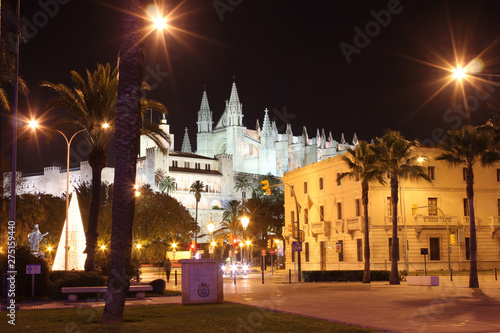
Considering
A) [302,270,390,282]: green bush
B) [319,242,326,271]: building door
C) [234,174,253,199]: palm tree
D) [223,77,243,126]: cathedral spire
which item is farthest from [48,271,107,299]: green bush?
[223,77,243,126]: cathedral spire

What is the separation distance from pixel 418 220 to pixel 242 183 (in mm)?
97452

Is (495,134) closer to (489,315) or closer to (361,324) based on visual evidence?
(489,315)

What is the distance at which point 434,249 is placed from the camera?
5303cm

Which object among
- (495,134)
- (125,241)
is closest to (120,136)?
(125,241)

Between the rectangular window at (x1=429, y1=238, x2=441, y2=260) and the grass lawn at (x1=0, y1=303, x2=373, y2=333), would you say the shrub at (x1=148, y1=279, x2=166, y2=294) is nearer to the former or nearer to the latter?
the grass lawn at (x1=0, y1=303, x2=373, y2=333)

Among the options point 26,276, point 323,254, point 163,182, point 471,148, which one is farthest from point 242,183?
point 26,276

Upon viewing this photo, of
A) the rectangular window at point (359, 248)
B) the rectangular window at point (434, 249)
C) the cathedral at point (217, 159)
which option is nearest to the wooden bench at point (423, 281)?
the rectangular window at point (359, 248)

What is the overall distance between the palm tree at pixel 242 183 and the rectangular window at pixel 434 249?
314ft

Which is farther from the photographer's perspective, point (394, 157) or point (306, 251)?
point (306, 251)

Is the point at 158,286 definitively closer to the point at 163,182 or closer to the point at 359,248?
the point at 359,248

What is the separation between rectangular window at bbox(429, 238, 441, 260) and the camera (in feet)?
173

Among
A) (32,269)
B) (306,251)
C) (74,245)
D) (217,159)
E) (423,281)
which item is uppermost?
(217,159)

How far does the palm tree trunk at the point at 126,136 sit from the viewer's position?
47.0ft

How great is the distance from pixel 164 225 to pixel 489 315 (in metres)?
52.4
